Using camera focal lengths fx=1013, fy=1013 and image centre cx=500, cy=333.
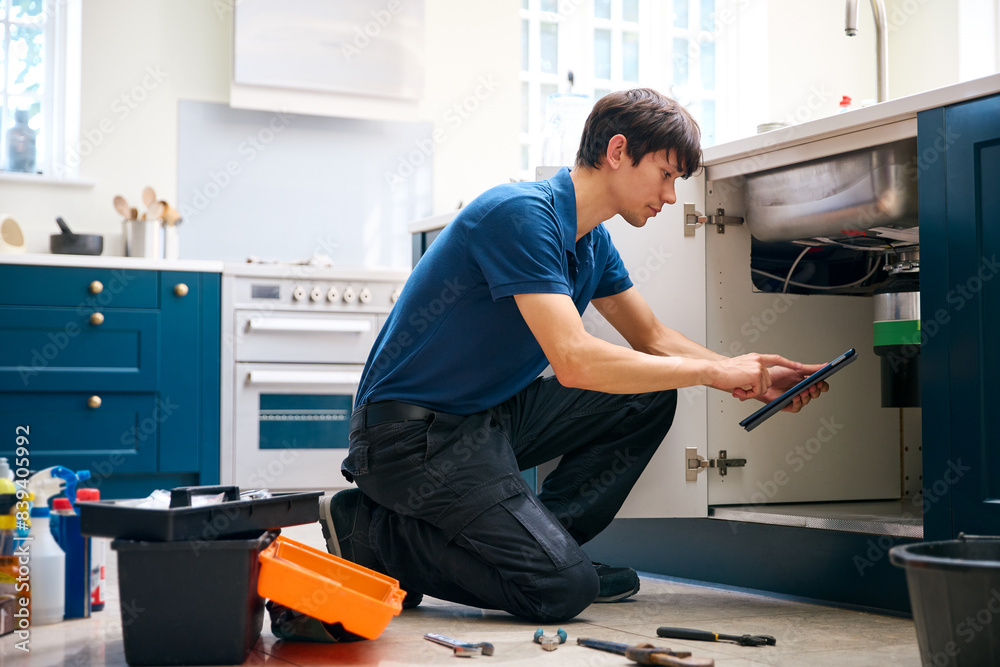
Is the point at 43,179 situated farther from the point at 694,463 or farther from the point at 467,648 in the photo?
the point at 467,648

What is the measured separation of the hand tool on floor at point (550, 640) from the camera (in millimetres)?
1479

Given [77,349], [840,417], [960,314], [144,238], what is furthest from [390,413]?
[144,238]

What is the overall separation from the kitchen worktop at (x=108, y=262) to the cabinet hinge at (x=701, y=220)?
1988mm

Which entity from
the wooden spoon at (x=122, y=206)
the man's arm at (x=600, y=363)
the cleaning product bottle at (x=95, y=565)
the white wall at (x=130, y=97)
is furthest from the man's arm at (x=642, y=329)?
the white wall at (x=130, y=97)

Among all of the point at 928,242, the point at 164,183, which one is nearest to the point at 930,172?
the point at 928,242

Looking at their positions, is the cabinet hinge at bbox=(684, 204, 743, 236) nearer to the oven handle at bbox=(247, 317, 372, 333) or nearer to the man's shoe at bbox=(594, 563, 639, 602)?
the man's shoe at bbox=(594, 563, 639, 602)

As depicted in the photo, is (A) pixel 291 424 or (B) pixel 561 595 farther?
(A) pixel 291 424

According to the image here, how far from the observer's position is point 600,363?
5.41 ft

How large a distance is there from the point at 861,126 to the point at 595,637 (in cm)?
99

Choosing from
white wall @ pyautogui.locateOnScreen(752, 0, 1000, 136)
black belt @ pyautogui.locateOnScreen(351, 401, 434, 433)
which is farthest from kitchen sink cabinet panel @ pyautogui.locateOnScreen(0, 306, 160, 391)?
white wall @ pyautogui.locateOnScreen(752, 0, 1000, 136)

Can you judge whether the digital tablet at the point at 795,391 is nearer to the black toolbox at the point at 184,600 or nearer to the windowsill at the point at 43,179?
the black toolbox at the point at 184,600

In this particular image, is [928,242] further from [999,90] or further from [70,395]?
[70,395]

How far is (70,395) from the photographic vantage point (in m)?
3.31

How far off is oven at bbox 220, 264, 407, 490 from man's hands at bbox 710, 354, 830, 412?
2.04 m
